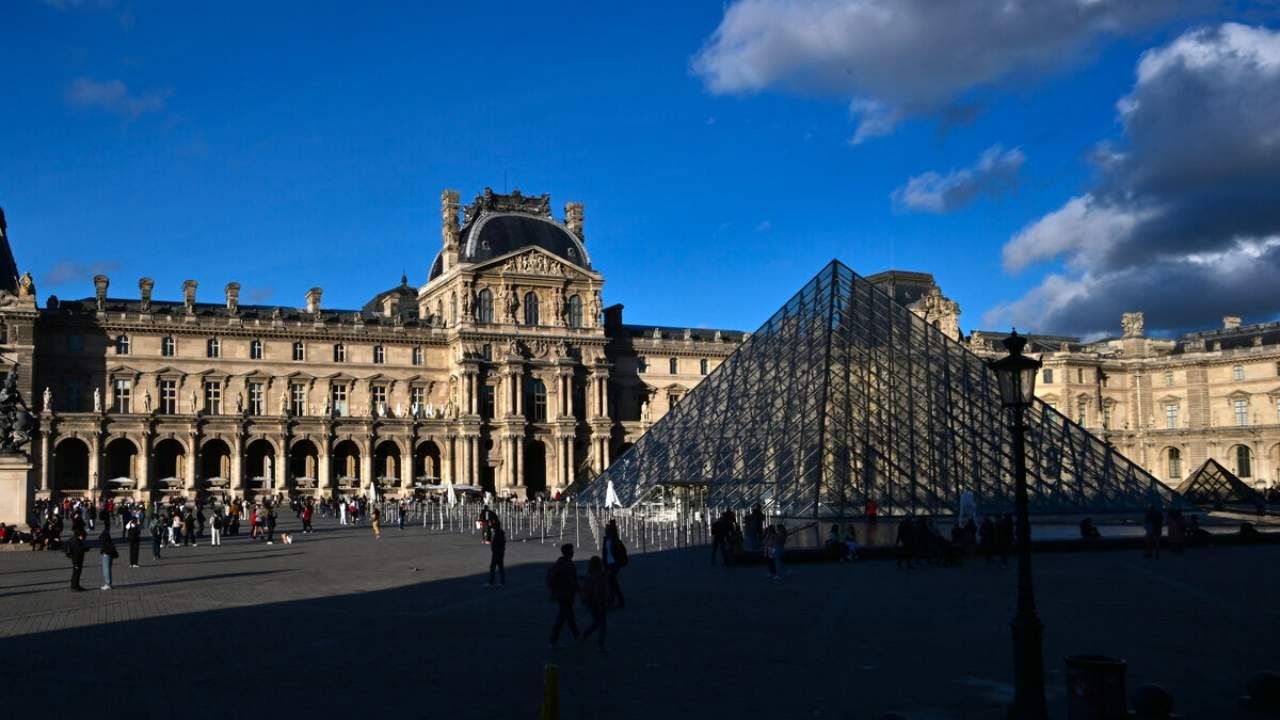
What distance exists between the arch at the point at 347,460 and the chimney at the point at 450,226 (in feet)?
37.4

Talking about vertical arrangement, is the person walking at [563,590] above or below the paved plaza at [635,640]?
above

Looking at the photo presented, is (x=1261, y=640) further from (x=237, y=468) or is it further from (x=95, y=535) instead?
(x=237, y=468)

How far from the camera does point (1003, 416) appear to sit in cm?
3247

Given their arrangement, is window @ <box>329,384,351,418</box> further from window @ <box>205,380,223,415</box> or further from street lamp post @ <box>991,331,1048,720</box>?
street lamp post @ <box>991,331,1048,720</box>

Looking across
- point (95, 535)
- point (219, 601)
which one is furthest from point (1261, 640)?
point (95, 535)

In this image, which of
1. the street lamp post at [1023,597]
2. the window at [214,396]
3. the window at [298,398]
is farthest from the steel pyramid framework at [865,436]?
the window at [214,396]

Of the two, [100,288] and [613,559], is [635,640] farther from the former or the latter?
[100,288]

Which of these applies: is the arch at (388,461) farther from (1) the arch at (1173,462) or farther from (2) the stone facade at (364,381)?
(1) the arch at (1173,462)

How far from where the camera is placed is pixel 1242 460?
75000 millimetres

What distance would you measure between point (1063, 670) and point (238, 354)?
188 ft

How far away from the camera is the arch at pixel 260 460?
64.1 meters

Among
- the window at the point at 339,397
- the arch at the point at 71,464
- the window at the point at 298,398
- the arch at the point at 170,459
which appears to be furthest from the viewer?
the window at the point at 339,397

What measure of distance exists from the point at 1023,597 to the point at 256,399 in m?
58.4

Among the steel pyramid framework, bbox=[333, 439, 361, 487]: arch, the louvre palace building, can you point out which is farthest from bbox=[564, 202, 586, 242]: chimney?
the steel pyramid framework
